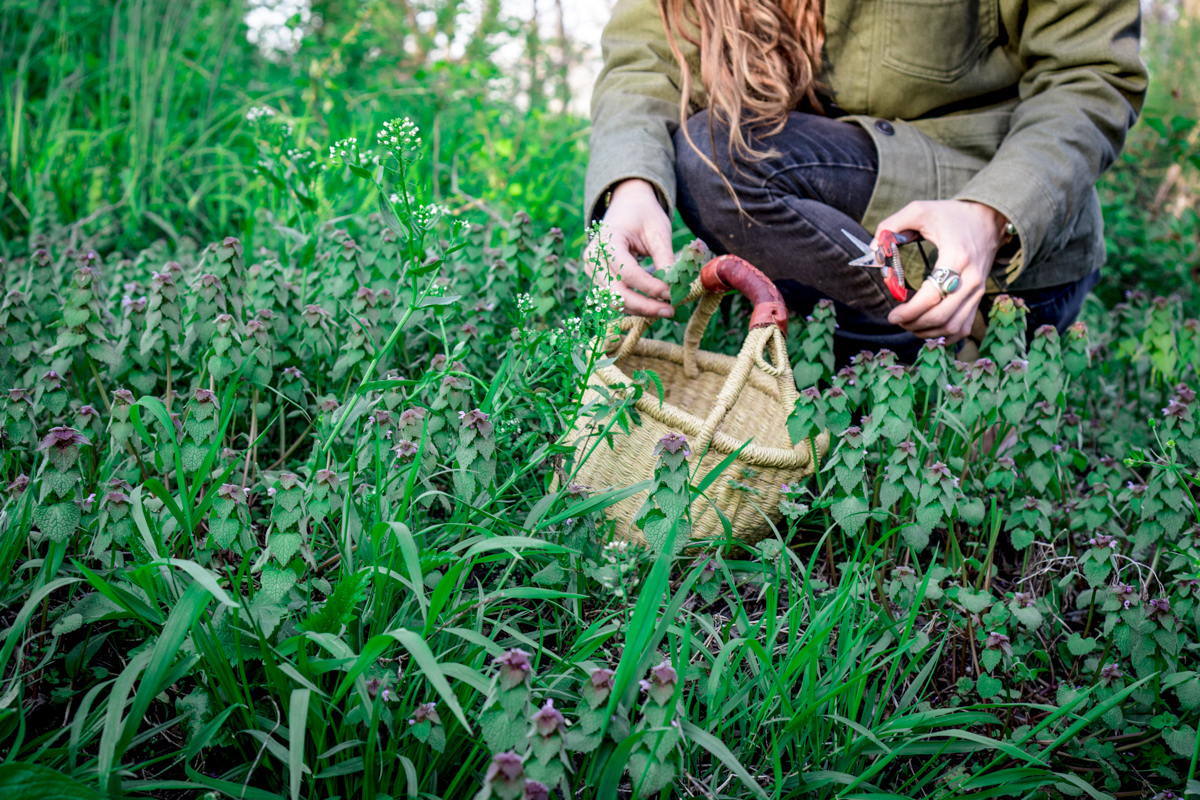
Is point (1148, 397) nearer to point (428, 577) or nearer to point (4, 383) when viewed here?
point (428, 577)

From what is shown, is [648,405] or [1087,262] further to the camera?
[1087,262]

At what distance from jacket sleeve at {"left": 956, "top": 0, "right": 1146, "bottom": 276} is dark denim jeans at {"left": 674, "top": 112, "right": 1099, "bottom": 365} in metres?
0.30

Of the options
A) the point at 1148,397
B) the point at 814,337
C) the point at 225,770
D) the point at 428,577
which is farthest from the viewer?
the point at 1148,397

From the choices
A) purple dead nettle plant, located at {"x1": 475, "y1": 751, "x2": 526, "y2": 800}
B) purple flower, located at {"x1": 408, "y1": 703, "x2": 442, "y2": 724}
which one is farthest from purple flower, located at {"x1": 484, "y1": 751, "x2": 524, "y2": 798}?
purple flower, located at {"x1": 408, "y1": 703, "x2": 442, "y2": 724}

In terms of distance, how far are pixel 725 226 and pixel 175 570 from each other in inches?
58.5

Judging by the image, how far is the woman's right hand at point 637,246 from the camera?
5.50 ft

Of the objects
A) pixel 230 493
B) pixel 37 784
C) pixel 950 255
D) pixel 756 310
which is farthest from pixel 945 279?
pixel 37 784

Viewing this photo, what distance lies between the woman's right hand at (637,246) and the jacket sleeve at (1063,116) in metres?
0.66

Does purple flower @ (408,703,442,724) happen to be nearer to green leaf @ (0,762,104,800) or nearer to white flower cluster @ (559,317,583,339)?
green leaf @ (0,762,104,800)

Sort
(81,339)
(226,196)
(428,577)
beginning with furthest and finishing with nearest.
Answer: (226,196) < (81,339) < (428,577)

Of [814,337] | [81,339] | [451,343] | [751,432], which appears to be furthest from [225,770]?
[814,337]

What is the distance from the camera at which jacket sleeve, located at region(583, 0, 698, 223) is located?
6.42 ft

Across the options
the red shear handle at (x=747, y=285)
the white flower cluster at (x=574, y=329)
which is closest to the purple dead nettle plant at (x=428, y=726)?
the white flower cluster at (x=574, y=329)

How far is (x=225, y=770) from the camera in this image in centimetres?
112
